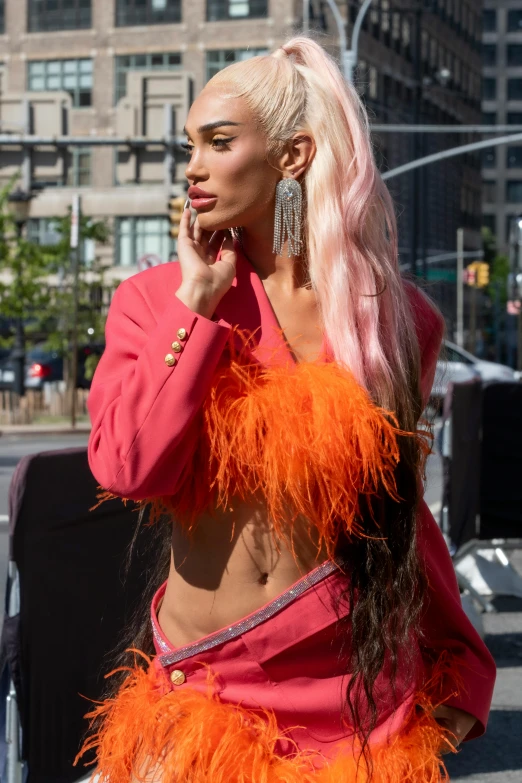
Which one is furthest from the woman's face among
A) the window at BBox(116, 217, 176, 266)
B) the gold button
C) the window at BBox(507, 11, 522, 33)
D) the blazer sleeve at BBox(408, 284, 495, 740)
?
the window at BBox(507, 11, 522, 33)

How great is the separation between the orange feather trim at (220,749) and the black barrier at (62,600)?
3.36 feet

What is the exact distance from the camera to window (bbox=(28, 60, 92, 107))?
56.8m

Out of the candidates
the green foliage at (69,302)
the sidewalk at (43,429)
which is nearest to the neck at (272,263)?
the sidewalk at (43,429)

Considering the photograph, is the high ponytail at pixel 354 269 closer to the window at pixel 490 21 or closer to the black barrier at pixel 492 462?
the black barrier at pixel 492 462

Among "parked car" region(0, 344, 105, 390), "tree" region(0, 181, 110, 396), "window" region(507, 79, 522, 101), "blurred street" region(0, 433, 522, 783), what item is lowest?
"parked car" region(0, 344, 105, 390)

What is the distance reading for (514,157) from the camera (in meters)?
134

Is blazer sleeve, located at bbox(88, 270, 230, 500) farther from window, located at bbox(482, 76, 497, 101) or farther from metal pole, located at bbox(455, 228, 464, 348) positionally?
window, located at bbox(482, 76, 497, 101)

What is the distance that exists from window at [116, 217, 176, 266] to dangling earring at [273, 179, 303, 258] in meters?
51.2

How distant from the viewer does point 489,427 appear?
291 inches

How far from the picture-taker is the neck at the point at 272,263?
242 centimetres

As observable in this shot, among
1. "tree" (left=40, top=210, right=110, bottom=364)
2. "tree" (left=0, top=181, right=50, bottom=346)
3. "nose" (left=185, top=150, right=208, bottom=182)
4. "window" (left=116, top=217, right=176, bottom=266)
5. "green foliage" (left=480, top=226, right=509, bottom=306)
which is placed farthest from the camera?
"green foliage" (left=480, top=226, right=509, bottom=306)

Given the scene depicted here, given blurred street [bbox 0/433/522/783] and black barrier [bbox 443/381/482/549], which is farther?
black barrier [bbox 443/381/482/549]

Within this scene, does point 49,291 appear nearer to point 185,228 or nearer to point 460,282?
point 185,228

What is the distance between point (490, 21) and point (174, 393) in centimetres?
13807
